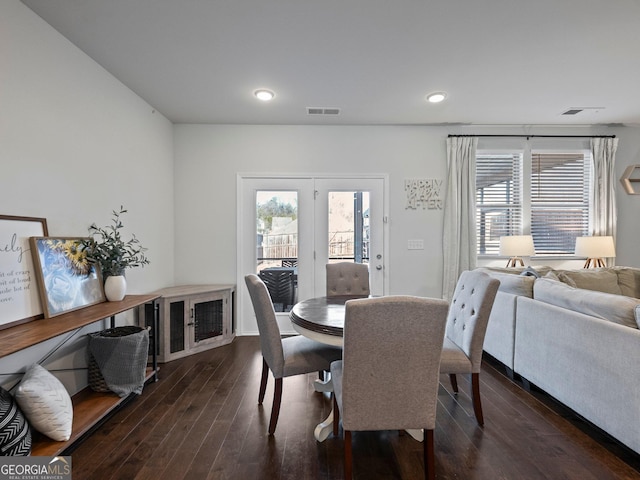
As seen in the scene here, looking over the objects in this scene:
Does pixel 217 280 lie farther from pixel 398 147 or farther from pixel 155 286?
pixel 398 147

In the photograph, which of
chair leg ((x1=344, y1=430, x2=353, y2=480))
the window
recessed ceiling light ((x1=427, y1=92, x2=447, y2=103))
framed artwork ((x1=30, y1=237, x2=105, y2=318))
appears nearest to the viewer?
chair leg ((x1=344, y1=430, x2=353, y2=480))

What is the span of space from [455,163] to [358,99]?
1602 mm

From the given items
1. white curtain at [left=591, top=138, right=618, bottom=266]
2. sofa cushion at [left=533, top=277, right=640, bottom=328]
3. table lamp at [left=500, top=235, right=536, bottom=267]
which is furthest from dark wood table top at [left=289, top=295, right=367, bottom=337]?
white curtain at [left=591, top=138, right=618, bottom=266]

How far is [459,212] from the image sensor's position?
13.1 feet

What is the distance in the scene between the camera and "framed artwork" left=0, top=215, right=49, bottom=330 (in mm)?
1744

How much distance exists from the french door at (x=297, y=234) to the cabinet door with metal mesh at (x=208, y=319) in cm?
39

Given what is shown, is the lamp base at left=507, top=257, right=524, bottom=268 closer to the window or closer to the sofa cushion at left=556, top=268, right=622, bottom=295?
the window

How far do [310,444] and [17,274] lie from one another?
201 centimetres

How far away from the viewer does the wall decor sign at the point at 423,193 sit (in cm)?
406

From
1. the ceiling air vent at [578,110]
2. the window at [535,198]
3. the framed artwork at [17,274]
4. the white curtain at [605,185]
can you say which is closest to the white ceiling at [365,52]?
the ceiling air vent at [578,110]

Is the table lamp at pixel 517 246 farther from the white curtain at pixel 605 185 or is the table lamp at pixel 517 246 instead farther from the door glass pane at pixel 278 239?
the door glass pane at pixel 278 239

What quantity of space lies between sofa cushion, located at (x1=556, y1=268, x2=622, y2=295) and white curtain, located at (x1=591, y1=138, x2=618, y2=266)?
1.42 metres

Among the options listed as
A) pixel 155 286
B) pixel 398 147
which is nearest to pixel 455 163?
pixel 398 147

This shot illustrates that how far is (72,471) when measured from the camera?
165 centimetres
